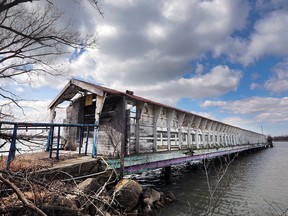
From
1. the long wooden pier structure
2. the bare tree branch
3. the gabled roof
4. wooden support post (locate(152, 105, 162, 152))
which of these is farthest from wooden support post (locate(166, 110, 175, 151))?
the bare tree branch

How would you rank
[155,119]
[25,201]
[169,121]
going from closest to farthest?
[25,201] < [155,119] < [169,121]

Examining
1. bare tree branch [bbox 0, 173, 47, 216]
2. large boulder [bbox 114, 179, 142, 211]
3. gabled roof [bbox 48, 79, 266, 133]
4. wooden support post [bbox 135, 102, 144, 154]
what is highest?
gabled roof [bbox 48, 79, 266, 133]

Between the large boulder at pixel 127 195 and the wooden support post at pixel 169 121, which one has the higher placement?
the wooden support post at pixel 169 121

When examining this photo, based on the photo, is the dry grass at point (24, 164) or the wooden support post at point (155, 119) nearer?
the dry grass at point (24, 164)

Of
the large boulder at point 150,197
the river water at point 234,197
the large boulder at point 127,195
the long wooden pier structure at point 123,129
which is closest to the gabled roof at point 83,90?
the long wooden pier structure at point 123,129

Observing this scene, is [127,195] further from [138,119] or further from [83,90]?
[83,90]

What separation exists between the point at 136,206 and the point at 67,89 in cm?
661

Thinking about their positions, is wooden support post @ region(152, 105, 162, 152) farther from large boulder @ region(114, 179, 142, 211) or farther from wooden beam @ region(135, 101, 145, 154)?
large boulder @ region(114, 179, 142, 211)

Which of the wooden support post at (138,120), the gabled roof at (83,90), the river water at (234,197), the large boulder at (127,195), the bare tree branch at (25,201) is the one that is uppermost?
the gabled roof at (83,90)

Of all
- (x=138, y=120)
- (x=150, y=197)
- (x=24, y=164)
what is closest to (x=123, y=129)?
(x=138, y=120)

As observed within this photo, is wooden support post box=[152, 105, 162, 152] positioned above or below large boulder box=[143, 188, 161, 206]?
above

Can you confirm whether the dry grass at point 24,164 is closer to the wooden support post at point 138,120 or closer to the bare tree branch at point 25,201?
the bare tree branch at point 25,201

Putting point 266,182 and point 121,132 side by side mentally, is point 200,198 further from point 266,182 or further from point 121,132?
point 266,182

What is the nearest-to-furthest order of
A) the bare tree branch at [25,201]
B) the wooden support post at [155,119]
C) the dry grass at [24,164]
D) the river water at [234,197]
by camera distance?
the bare tree branch at [25,201]
the dry grass at [24,164]
the river water at [234,197]
the wooden support post at [155,119]
